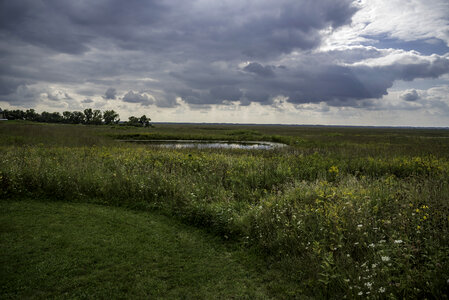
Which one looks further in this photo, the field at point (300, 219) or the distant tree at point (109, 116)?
the distant tree at point (109, 116)

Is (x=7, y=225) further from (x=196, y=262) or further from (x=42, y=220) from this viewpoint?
(x=196, y=262)

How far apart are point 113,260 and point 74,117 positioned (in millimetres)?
111092

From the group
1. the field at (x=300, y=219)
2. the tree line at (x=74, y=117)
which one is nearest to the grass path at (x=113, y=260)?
the field at (x=300, y=219)

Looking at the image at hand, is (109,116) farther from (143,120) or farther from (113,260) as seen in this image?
(113,260)

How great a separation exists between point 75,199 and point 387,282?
9.22 metres

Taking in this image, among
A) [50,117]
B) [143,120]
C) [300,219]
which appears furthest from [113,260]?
[50,117]

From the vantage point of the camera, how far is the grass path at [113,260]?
428cm

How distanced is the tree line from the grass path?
289ft

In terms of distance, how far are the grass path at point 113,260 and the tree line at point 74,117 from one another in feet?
289

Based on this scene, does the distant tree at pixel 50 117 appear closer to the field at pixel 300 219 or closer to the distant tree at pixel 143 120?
the distant tree at pixel 143 120

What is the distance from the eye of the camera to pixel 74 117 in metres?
99.3

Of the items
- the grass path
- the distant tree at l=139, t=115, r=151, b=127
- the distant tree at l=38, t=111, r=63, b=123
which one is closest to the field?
the grass path

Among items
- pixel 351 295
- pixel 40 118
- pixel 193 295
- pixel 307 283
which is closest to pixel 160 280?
pixel 193 295

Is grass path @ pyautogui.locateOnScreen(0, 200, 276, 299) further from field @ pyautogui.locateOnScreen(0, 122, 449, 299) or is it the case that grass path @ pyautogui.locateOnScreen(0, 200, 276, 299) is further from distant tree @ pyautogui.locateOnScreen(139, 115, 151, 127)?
distant tree @ pyautogui.locateOnScreen(139, 115, 151, 127)
